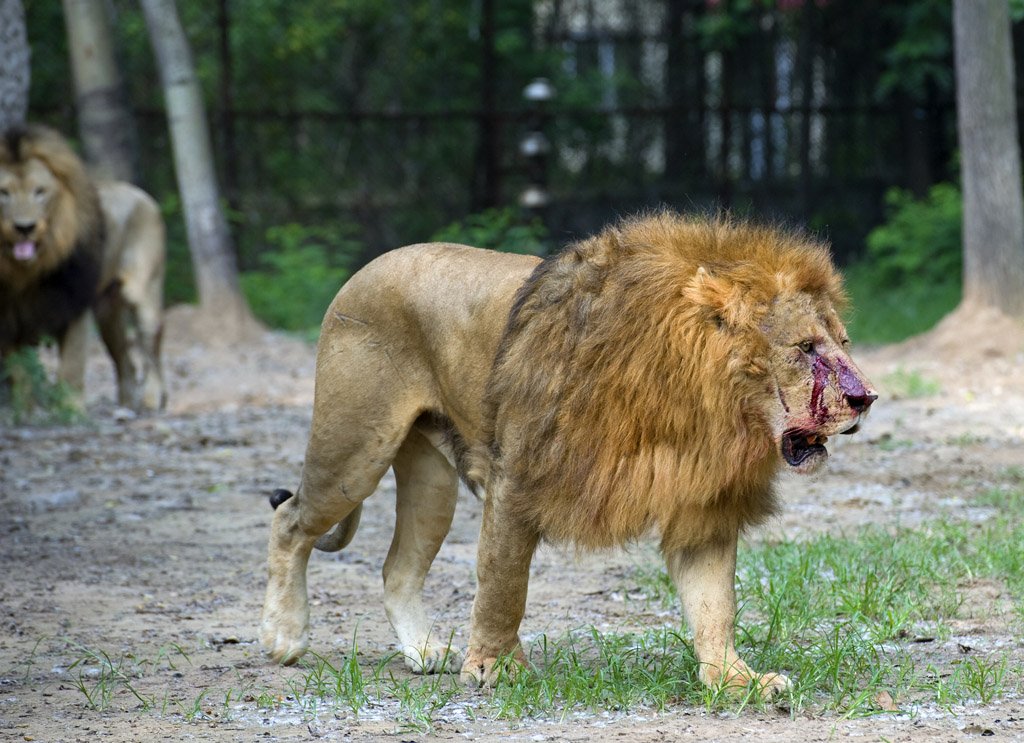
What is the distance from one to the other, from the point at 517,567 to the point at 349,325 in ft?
3.09

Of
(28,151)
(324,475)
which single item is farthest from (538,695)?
(28,151)

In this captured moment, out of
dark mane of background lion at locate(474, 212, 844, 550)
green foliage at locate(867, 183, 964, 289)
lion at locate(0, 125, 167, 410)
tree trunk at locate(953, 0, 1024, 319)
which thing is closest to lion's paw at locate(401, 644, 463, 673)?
dark mane of background lion at locate(474, 212, 844, 550)

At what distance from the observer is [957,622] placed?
12.8 feet

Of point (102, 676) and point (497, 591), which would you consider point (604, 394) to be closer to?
point (497, 591)

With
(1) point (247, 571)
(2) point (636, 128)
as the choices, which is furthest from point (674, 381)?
(2) point (636, 128)

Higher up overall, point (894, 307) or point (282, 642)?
point (282, 642)

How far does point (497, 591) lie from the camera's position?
327 centimetres

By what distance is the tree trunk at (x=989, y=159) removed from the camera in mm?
9648

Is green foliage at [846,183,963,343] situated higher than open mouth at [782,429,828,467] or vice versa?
open mouth at [782,429,828,467]

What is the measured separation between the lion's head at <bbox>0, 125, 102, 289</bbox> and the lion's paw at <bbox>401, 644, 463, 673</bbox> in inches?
200

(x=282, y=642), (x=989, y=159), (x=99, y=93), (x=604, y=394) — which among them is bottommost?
(x=282, y=642)

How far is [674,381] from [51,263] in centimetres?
599

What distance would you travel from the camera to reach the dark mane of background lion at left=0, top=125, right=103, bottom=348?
308 inches

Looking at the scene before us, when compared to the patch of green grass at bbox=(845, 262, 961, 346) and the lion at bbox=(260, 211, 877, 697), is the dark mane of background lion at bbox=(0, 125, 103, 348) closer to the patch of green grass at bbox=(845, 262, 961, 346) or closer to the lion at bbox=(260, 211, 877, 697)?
the lion at bbox=(260, 211, 877, 697)
